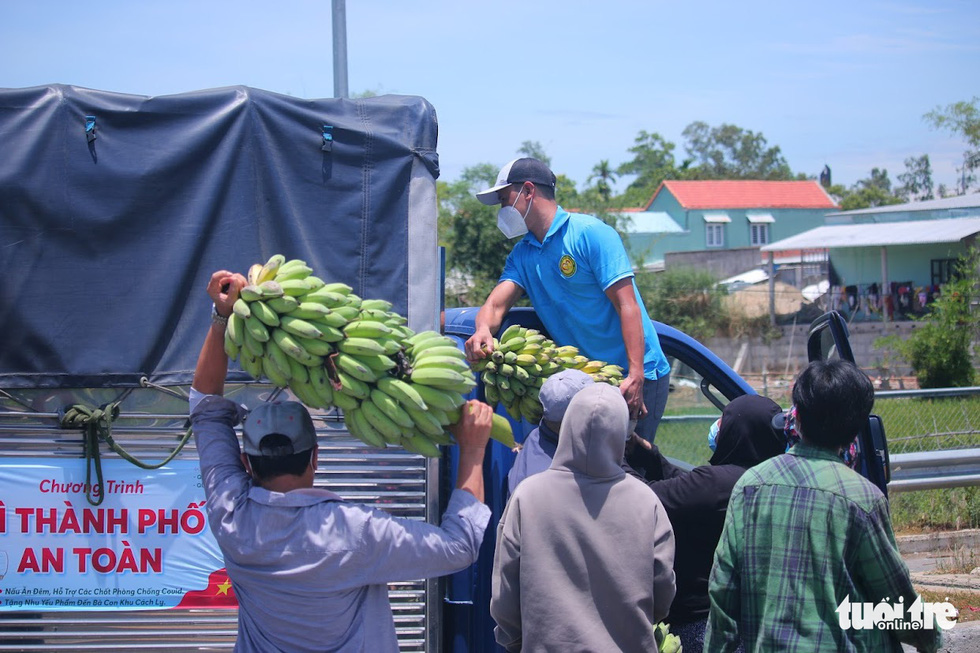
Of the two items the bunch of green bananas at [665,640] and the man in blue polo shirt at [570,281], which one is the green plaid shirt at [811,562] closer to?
the bunch of green bananas at [665,640]

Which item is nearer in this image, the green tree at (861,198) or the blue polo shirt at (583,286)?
the blue polo shirt at (583,286)

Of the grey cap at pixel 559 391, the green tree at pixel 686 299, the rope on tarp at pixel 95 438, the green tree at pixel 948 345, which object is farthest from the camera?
the green tree at pixel 686 299

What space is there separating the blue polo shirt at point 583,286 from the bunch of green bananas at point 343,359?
59.6 inches

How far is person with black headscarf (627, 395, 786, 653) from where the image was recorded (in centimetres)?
339

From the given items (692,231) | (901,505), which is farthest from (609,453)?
(692,231)

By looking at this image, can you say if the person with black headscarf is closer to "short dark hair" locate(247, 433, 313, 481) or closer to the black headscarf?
the black headscarf

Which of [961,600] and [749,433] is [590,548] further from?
[961,600]

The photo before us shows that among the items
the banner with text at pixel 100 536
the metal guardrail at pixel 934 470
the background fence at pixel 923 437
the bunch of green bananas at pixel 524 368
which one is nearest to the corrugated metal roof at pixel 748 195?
the background fence at pixel 923 437

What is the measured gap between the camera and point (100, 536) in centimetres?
346

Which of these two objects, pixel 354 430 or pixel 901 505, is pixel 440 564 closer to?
pixel 354 430

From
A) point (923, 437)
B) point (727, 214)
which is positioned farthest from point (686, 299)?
point (727, 214)

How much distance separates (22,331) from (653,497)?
8.54 ft

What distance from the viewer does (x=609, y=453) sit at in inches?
108

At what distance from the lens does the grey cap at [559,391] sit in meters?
3.13
